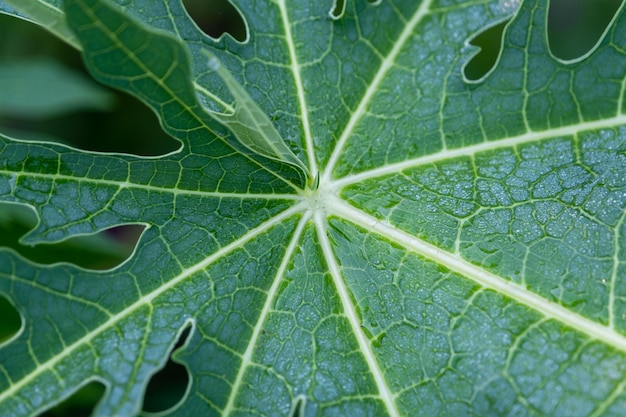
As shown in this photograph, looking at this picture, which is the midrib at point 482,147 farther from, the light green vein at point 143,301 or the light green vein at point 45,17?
the light green vein at point 45,17

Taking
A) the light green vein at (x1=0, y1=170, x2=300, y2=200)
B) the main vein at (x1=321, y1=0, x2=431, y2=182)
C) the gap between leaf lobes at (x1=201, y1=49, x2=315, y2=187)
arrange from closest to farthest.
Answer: the gap between leaf lobes at (x1=201, y1=49, x2=315, y2=187), the light green vein at (x1=0, y1=170, x2=300, y2=200), the main vein at (x1=321, y1=0, x2=431, y2=182)

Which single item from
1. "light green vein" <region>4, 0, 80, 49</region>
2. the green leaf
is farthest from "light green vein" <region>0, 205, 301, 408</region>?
"light green vein" <region>4, 0, 80, 49</region>

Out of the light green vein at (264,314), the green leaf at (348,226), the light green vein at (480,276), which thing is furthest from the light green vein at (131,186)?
the light green vein at (480,276)

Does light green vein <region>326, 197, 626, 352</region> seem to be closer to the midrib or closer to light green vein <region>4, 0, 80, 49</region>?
the midrib

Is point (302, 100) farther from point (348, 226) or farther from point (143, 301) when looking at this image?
point (143, 301)

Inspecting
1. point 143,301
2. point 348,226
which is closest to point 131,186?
point 143,301

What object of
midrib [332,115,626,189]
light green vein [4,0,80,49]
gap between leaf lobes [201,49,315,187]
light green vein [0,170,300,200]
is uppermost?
midrib [332,115,626,189]

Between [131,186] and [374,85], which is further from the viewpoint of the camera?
[374,85]

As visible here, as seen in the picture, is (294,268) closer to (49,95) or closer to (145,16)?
(145,16)
